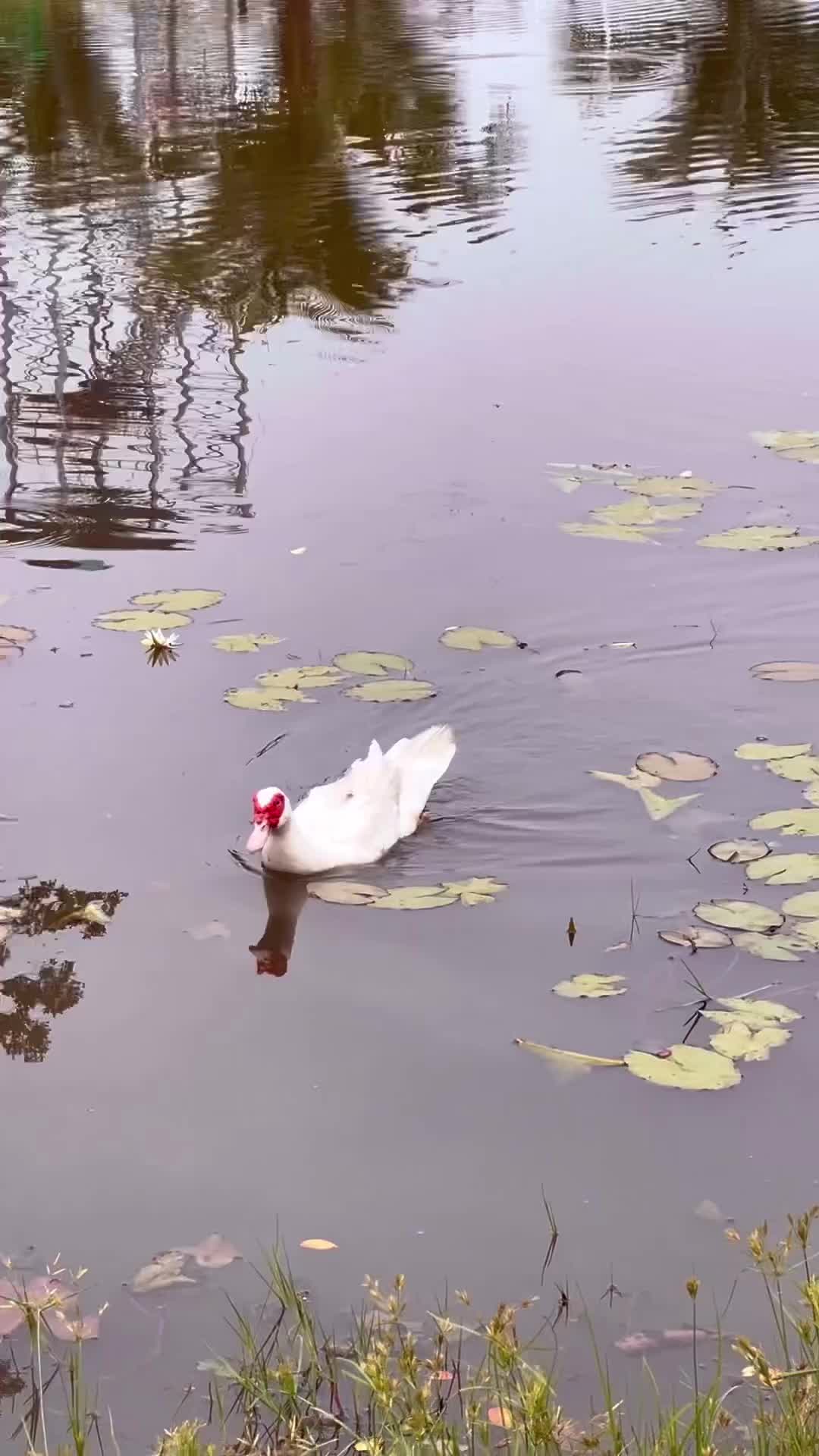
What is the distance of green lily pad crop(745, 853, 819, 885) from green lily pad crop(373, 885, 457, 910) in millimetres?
1030

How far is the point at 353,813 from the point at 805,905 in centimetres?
168

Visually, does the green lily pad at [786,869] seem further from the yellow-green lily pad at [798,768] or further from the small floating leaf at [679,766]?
the small floating leaf at [679,766]

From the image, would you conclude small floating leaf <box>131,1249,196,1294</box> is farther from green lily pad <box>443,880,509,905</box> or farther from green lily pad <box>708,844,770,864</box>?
green lily pad <box>708,844,770,864</box>

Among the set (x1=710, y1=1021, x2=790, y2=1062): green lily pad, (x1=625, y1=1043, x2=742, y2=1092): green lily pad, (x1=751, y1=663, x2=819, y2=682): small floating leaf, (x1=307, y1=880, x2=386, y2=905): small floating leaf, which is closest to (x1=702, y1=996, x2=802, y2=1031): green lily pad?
(x1=710, y1=1021, x2=790, y2=1062): green lily pad

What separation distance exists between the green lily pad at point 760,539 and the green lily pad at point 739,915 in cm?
311

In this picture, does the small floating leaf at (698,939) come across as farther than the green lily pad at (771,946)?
Yes

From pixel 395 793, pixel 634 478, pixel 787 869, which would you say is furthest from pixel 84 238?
pixel 787 869

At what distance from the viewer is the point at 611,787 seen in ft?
21.4

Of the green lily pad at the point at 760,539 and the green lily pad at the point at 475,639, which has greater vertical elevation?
the green lily pad at the point at 760,539

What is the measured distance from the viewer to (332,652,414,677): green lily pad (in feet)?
24.2

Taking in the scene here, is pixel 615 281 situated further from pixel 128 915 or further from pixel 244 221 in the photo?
pixel 128 915

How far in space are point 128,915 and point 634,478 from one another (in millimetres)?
4659

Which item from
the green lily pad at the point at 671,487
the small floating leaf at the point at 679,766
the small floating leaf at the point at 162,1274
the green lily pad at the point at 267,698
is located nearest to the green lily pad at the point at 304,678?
the green lily pad at the point at 267,698

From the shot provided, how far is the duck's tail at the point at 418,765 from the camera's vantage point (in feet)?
21.0
